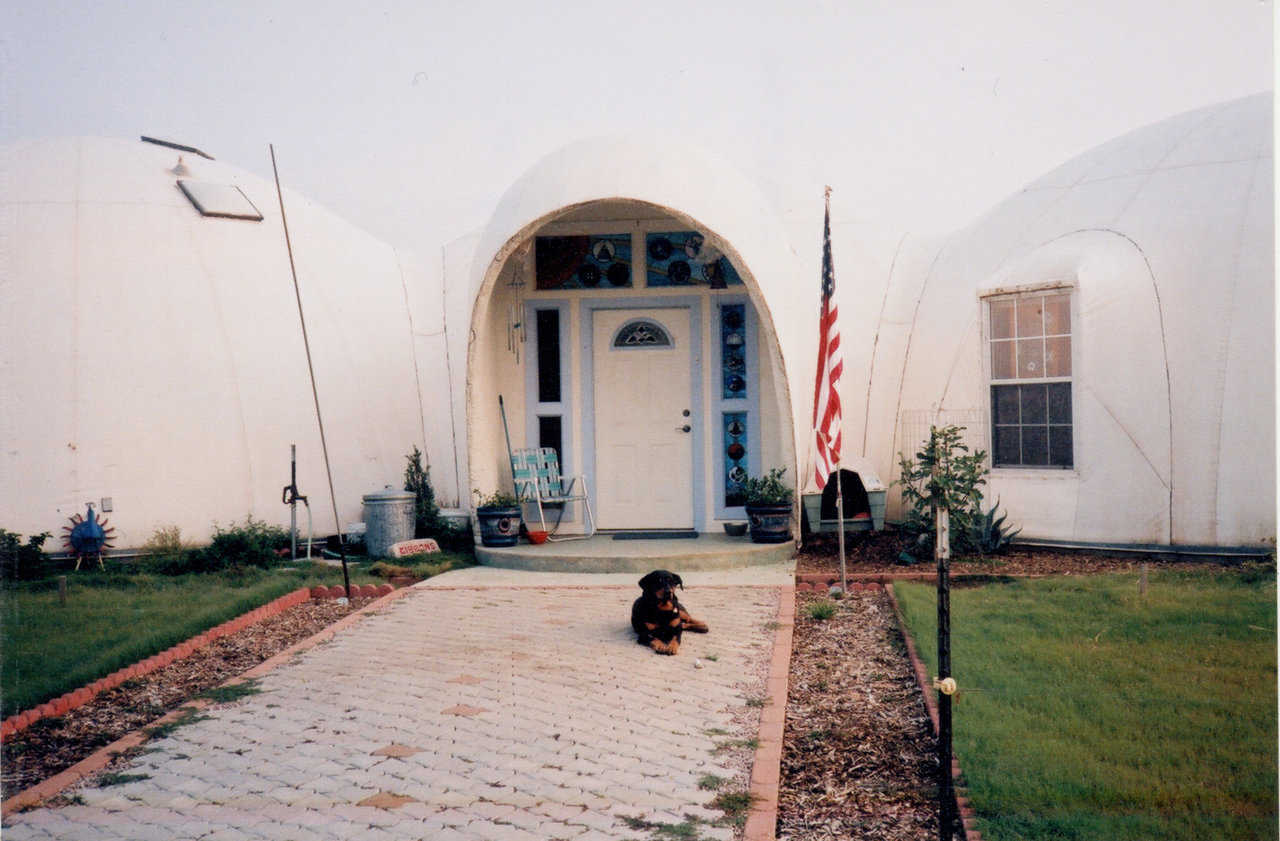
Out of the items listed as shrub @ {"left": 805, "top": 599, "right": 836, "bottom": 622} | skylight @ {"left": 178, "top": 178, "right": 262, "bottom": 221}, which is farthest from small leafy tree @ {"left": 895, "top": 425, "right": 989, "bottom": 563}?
skylight @ {"left": 178, "top": 178, "right": 262, "bottom": 221}

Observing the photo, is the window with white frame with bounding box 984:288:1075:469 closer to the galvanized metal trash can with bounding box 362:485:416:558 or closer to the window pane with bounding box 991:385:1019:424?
the window pane with bounding box 991:385:1019:424

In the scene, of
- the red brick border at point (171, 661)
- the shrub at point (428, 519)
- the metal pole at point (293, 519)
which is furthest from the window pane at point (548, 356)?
the red brick border at point (171, 661)

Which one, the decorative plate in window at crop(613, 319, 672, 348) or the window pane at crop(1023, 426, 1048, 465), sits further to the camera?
the decorative plate in window at crop(613, 319, 672, 348)

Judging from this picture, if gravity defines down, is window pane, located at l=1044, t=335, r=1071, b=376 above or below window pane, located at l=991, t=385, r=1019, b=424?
above

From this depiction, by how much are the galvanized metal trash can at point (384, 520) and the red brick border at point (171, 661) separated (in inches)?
59.4

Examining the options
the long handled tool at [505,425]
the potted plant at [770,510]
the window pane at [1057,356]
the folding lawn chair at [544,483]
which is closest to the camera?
the window pane at [1057,356]

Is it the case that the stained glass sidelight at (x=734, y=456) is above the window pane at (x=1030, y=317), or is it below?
below

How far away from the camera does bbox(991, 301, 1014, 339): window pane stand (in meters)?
9.45

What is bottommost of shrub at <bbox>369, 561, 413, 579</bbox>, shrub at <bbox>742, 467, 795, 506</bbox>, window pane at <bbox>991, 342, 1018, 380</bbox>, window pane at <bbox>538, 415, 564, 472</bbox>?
shrub at <bbox>369, 561, 413, 579</bbox>

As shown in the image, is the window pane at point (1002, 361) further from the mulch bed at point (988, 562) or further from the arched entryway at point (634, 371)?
the arched entryway at point (634, 371)

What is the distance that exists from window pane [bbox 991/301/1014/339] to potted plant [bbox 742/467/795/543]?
2.46 metres

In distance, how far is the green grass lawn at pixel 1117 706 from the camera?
3551mm

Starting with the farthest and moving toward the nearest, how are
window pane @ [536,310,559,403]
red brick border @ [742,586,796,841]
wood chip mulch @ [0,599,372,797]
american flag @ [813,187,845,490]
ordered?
window pane @ [536,310,559,403] < american flag @ [813,187,845,490] < wood chip mulch @ [0,599,372,797] < red brick border @ [742,586,796,841]

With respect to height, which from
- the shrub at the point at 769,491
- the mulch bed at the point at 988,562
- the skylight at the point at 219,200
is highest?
the skylight at the point at 219,200
